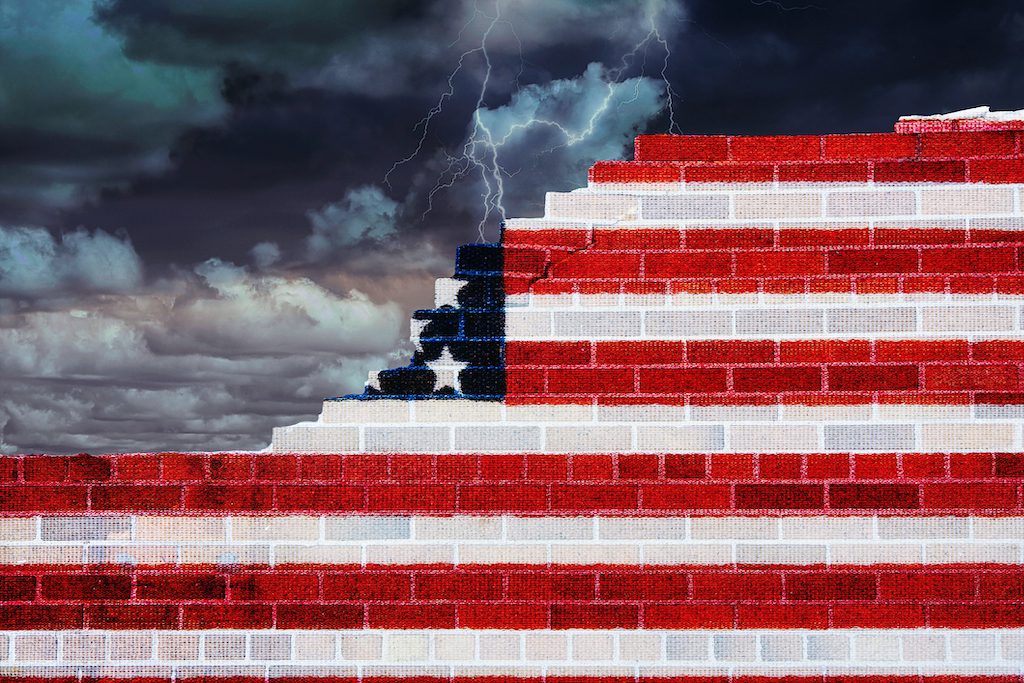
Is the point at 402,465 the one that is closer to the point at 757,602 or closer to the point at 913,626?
the point at 757,602

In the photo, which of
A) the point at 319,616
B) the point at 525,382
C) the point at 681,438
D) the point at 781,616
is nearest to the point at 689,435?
the point at 681,438

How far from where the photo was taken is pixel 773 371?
3.93 meters

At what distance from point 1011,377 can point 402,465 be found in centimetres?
251

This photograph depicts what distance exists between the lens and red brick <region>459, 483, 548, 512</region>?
152 inches

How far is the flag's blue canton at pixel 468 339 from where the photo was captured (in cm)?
397

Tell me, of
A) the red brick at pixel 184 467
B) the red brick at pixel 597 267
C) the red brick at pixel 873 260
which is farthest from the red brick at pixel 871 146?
the red brick at pixel 184 467

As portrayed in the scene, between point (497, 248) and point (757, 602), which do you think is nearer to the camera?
point (757, 602)

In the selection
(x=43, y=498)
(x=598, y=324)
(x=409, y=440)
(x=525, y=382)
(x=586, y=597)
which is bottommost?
(x=586, y=597)

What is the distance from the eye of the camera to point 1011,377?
3.95 meters

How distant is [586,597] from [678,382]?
94 cm

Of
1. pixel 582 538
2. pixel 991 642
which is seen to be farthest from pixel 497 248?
pixel 991 642

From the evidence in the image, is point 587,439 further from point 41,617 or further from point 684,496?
point 41,617

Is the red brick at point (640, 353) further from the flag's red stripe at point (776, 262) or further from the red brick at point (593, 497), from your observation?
the red brick at point (593, 497)

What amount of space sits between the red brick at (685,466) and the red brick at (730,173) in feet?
3.94
